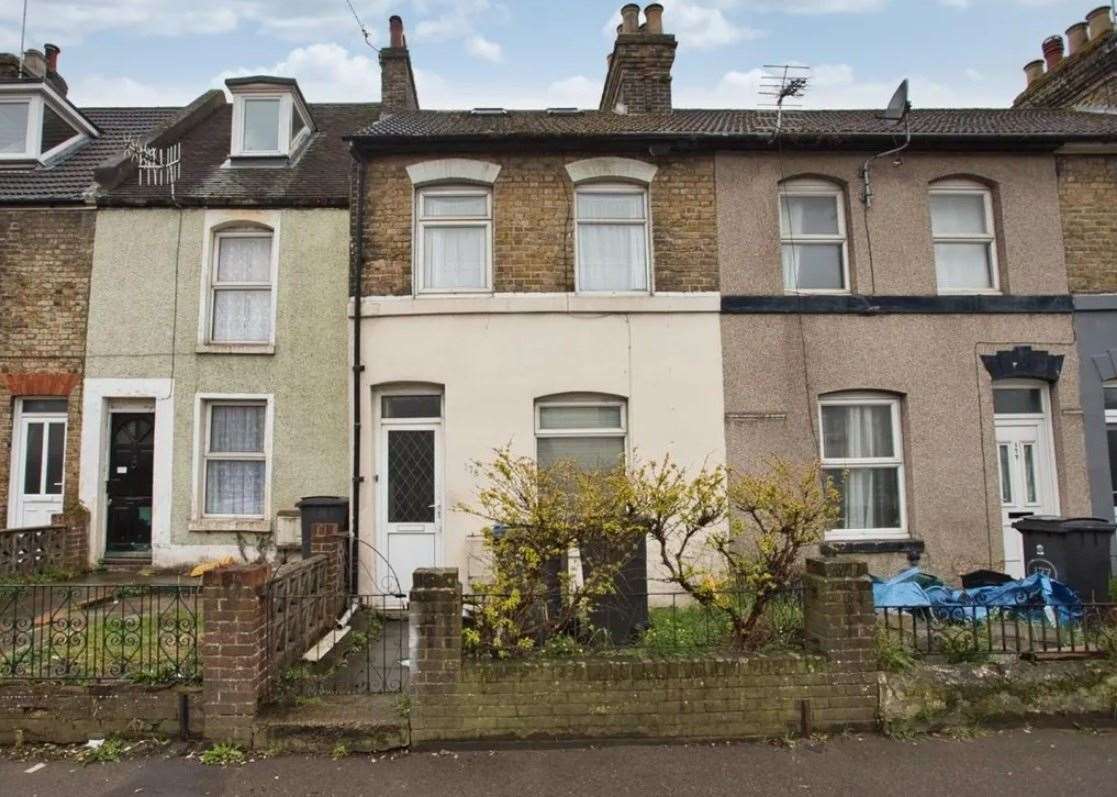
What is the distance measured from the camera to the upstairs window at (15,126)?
12.3 metres

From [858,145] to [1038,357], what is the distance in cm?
376

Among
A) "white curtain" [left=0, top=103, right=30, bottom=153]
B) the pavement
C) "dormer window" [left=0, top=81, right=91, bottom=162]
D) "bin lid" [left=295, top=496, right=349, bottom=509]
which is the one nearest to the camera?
the pavement

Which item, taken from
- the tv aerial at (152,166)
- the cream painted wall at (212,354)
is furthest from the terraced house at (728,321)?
the tv aerial at (152,166)

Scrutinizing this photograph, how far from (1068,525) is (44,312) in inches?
546

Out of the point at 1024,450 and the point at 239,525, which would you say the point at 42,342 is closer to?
the point at 239,525

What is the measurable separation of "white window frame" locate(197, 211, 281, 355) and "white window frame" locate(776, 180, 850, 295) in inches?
293

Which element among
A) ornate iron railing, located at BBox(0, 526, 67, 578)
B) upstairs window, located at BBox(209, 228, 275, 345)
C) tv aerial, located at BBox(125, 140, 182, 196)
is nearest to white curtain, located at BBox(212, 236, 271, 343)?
upstairs window, located at BBox(209, 228, 275, 345)

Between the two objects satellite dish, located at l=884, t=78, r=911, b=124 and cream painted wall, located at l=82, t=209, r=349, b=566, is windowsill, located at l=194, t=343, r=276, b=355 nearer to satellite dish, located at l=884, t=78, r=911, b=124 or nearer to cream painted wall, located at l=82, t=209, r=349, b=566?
cream painted wall, located at l=82, t=209, r=349, b=566

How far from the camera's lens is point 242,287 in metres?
10.9

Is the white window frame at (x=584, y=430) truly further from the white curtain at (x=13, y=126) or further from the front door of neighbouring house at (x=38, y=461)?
the white curtain at (x=13, y=126)

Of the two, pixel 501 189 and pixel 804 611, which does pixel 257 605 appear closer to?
pixel 804 611

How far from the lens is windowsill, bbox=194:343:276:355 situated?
1057 cm

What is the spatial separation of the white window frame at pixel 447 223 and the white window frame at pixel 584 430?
5.75 feet

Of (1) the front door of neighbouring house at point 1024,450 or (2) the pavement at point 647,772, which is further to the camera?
(1) the front door of neighbouring house at point 1024,450
